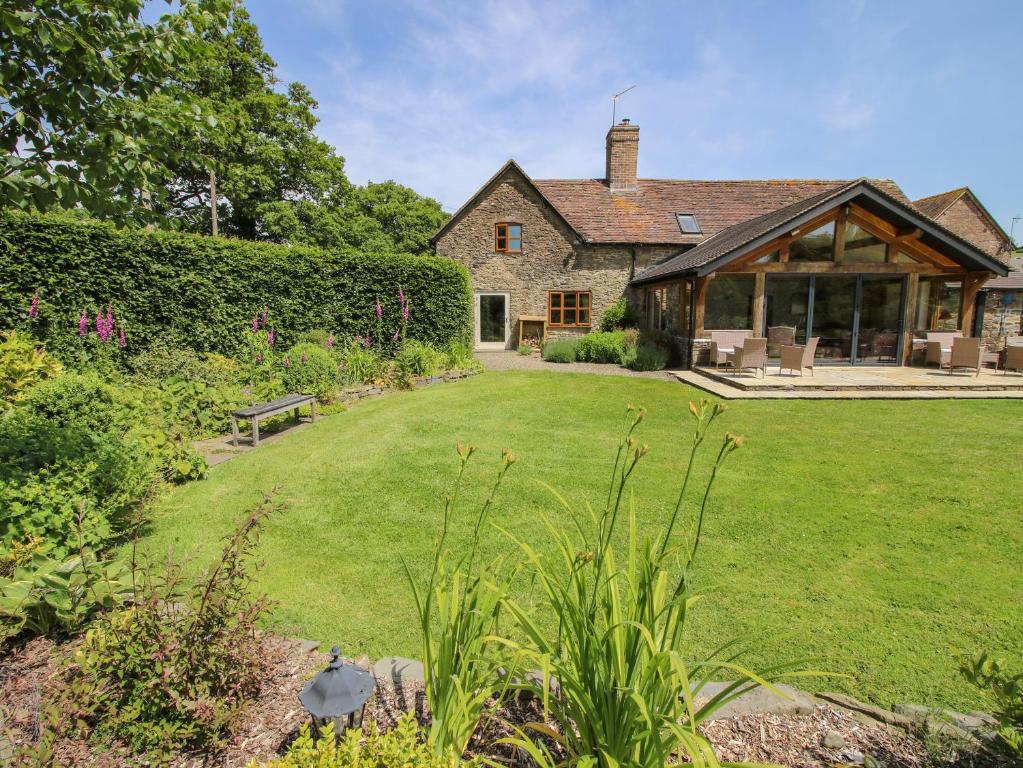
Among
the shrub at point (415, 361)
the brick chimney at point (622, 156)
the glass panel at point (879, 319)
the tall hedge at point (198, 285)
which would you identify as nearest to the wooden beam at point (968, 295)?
the glass panel at point (879, 319)

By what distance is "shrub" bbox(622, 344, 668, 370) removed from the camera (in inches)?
561

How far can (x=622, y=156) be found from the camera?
2142 centimetres

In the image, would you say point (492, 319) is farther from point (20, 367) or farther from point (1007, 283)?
point (1007, 283)

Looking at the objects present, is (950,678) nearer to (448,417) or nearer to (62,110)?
(62,110)

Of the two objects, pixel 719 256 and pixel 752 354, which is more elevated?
pixel 719 256

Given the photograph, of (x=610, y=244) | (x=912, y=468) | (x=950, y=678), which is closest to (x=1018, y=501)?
(x=912, y=468)

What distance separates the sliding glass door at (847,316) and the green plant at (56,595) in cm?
1467

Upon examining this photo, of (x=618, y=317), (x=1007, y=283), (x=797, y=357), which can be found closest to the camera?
(x=797, y=357)

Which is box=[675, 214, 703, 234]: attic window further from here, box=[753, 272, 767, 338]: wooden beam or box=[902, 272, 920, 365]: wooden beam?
box=[902, 272, 920, 365]: wooden beam

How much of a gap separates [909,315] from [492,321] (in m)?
13.3

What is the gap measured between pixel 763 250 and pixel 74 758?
48.7 ft

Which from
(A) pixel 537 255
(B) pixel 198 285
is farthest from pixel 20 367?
(A) pixel 537 255

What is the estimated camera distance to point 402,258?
45.6 ft

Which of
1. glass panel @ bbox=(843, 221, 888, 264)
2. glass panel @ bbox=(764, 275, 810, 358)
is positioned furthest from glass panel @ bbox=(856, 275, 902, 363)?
glass panel @ bbox=(764, 275, 810, 358)
